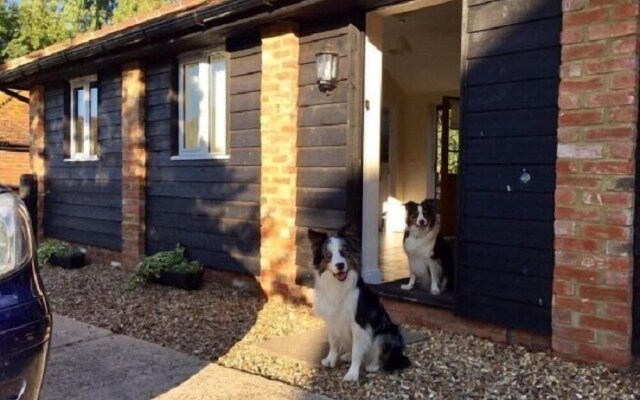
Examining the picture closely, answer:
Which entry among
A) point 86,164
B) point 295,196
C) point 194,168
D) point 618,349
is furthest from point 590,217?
point 86,164

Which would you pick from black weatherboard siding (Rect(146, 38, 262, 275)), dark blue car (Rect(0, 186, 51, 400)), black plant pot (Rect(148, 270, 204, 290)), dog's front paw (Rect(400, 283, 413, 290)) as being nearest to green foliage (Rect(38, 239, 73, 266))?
black weatherboard siding (Rect(146, 38, 262, 275))

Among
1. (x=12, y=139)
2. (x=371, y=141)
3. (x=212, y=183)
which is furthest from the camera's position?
(x=12, y=139)

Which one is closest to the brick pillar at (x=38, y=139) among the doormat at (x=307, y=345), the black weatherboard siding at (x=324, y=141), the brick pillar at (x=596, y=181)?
the black weatherboard siding at (x=324, y=141)

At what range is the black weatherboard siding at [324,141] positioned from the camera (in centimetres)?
552

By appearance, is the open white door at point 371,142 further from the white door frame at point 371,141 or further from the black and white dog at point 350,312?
the black and white dog at point 350,312

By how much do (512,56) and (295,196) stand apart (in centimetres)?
252

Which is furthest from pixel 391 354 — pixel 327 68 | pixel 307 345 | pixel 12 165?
pixel 12 165

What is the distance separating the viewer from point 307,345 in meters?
4.55

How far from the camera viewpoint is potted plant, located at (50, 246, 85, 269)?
866 cm

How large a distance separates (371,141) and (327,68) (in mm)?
786

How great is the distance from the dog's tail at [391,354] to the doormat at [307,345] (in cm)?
47

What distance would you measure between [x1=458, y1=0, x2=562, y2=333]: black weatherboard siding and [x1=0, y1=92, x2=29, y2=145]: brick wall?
16203 mm

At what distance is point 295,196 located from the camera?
6.02 metres

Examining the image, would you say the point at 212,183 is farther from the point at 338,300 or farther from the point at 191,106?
the point at 338,300
